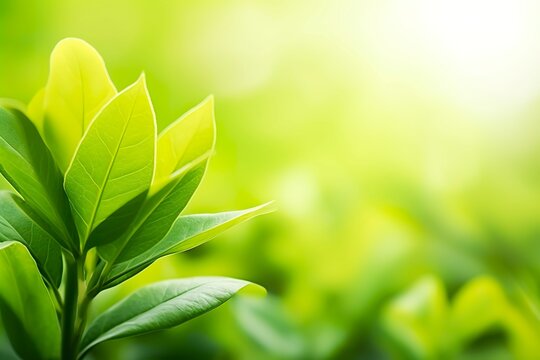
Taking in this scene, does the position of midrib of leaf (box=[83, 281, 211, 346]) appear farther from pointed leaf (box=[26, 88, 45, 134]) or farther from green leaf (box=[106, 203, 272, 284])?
pointed leaf (box=[26, 88, 45, 134])

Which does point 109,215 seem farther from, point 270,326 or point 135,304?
point 270,326

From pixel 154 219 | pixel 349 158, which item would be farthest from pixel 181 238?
pixel 349 158

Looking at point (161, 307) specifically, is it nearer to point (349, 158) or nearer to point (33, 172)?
point (33, 172)

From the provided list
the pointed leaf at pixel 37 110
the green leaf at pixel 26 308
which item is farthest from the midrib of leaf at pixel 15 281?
the pointed leaf at pixel 37 110

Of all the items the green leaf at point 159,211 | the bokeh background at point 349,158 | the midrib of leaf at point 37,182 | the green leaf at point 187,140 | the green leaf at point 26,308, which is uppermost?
the bokeh background at point 349,158

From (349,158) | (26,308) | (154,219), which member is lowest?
(26,308)

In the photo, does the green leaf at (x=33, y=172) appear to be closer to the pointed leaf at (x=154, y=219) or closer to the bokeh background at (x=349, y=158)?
the pointed leaf at (x=154, y=219)

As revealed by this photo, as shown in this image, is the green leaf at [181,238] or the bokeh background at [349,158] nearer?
the green leaf at [181,238]

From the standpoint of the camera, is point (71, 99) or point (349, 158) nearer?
point (71, 99)
